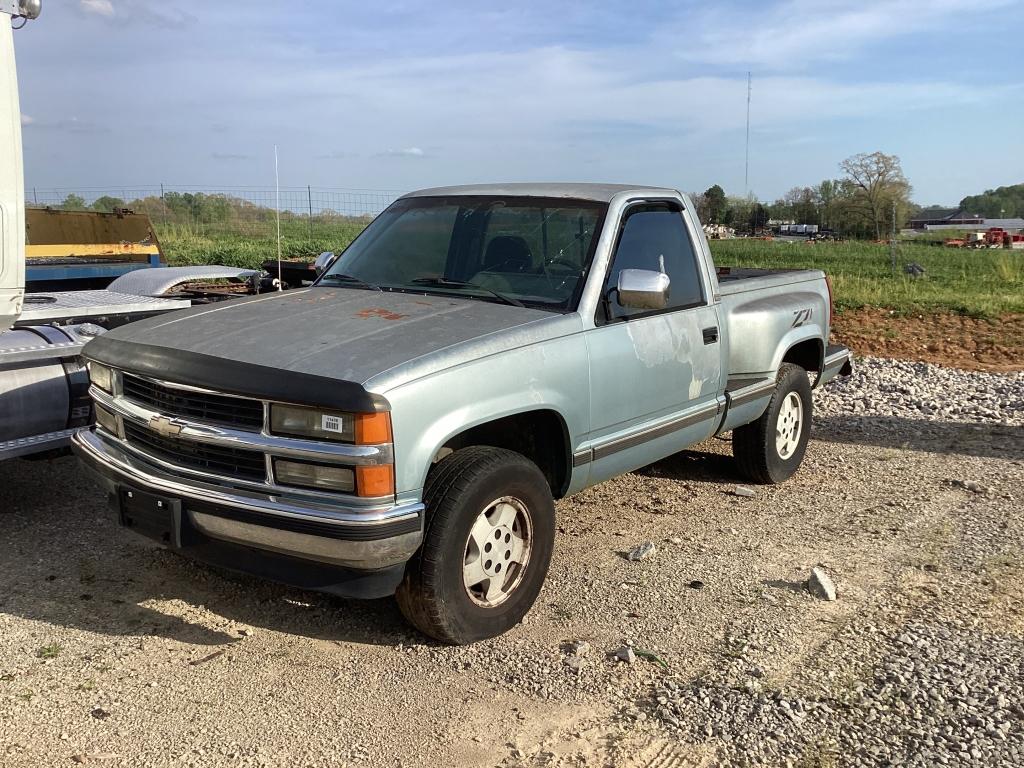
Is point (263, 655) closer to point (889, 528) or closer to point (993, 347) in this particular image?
point (889, 528)

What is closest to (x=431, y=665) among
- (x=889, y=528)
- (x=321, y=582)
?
(x=321, y=582)

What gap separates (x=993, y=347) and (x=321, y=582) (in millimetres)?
11931

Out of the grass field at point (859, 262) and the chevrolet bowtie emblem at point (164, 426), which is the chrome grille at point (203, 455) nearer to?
the chevrolet bowtie emblem at point (164, 426)

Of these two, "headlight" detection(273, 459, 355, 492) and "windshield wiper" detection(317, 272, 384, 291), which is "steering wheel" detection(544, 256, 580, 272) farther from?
"headlight" detection(273, 459, 355, 492)

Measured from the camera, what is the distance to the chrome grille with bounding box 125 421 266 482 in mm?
3506

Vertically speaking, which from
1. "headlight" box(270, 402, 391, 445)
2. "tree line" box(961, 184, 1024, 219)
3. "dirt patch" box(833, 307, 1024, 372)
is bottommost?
"dirt patch" box(833, 307, 1024, 372)

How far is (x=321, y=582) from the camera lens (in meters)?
3.46

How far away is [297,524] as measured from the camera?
3.37 meters

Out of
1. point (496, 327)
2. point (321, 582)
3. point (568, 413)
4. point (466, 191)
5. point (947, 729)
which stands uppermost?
point (466, 191)

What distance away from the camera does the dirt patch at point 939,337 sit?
11977 mm

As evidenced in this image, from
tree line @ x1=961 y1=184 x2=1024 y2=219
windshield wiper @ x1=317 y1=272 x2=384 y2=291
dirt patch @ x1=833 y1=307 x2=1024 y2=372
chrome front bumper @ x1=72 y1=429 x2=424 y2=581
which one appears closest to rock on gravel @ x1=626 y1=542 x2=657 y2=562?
chrome front bumper @ x1=72 y1=429 x2=424 y2=581

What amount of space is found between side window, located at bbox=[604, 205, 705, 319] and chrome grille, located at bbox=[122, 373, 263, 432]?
6.57 ft

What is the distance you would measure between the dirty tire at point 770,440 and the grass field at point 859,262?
10527 mm

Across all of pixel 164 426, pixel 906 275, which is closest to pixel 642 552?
pixel 164 426
